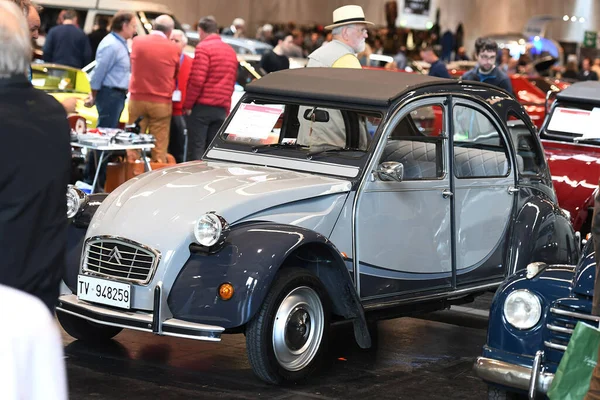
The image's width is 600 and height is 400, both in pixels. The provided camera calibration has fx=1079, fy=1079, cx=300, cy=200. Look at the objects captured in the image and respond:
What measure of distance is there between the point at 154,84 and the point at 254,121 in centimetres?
521

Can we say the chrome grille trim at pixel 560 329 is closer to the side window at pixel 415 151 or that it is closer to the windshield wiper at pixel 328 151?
the side window at pixel 415 151

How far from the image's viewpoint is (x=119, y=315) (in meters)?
5.90

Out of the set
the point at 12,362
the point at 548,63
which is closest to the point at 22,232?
the point at 12,362

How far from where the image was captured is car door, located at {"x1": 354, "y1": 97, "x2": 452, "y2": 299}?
21.7ft

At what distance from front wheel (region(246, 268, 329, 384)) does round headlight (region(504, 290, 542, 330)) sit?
1271mm

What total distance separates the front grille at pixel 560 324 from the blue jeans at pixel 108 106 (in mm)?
8398

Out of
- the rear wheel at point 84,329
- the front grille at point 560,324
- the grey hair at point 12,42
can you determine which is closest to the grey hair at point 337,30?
the rear wheel at point 84,329

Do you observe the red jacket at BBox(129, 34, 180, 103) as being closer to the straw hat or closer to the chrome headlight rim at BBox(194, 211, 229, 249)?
the straw hat

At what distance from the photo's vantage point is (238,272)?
18.9 feet

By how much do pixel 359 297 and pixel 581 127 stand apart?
5.13m

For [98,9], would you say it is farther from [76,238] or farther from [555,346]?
[555,346]

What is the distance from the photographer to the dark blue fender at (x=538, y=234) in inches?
302

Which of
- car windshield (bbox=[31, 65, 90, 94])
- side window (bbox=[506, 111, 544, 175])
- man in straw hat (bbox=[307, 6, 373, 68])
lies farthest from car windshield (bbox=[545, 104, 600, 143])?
car windshield (bbox=[31, 65, 90, 94])

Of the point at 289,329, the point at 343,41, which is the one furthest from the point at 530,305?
the point at 343,41
